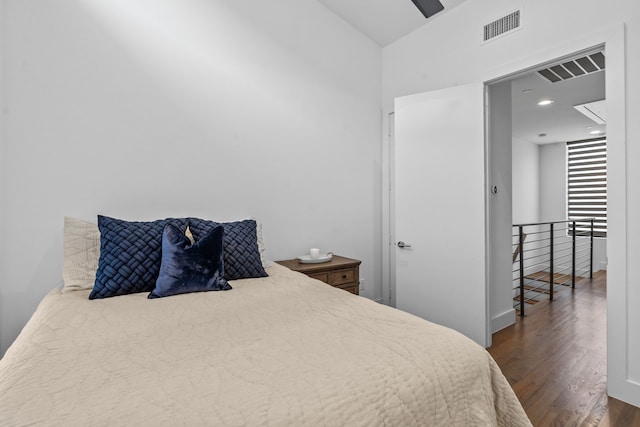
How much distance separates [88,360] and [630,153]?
279cm

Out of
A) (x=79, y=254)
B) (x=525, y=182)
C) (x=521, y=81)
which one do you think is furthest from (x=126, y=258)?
(x=525, y=182)

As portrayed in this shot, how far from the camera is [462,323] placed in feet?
8.57

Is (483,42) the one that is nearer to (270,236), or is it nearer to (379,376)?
(270,236)

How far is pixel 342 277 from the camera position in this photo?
254 cm

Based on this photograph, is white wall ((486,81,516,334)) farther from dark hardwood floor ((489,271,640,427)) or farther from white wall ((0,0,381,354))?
white wall ((0,0,381,354))

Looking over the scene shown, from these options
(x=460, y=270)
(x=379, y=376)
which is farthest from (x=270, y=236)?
(x=379, y=376)

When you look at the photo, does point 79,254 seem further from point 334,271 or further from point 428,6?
point 428,6

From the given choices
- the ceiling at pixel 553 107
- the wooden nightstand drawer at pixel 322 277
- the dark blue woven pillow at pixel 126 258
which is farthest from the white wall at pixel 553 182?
the dark blue woven pillow at pixel 126 258

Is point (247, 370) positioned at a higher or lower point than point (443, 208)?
lower

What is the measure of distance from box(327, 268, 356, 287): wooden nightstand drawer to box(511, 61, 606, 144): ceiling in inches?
89.4

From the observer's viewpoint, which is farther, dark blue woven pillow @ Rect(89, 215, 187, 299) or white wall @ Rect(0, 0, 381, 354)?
white wall @ Rect(0, 0, 381, 354)

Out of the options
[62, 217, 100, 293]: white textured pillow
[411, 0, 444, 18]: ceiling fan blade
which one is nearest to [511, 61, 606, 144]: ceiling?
[411, 0, 444, 18]: ceiling fan blade

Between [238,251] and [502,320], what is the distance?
105 inches

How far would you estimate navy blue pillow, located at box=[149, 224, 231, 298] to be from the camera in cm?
153
